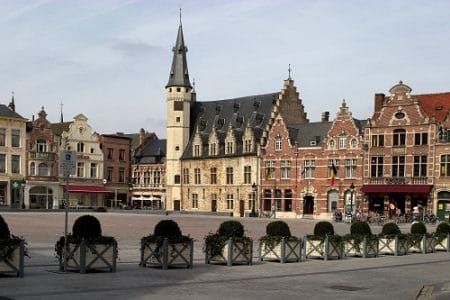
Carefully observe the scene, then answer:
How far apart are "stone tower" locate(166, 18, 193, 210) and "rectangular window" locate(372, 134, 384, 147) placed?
86.9 ft

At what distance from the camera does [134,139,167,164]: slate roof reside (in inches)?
3568

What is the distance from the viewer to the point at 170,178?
82.3 meters

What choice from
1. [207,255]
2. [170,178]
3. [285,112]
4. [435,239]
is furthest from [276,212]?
[207,255]

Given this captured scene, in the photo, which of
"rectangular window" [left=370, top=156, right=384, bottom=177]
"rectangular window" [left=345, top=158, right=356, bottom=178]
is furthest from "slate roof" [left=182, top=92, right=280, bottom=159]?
"rectangular window" [left=370, top=156, right=384, bottom=177]

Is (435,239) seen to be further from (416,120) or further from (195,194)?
(195,194)

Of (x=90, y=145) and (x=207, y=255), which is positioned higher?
(x=90, y=145)

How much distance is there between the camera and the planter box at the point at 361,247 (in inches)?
890

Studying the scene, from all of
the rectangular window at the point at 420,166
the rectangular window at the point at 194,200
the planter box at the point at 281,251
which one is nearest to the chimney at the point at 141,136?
the rectangular window at the point at 194,200

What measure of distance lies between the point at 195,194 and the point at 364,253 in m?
58.0

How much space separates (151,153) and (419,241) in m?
68.6

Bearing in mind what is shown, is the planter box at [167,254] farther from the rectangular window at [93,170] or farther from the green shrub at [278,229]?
the rectangular window at [93,170]

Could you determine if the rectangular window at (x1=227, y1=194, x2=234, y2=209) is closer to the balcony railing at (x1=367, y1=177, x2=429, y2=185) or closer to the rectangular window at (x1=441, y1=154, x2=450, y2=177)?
the balcony railing at (x1=367, y1=177, x2=429, y2=185)

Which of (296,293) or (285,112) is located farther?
(285,112)

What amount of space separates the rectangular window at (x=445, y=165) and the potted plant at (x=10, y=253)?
158 ft
